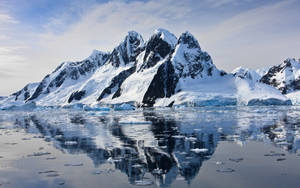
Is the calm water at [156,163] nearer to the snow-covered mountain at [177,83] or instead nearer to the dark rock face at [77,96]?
the snow-covered mountain at [177,83]

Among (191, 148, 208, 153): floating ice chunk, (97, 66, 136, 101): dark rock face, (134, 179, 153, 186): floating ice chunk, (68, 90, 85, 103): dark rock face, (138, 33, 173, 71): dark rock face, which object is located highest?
(138, 33, 173, 71): dark rock face

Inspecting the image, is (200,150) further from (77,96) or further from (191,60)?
(77,96)

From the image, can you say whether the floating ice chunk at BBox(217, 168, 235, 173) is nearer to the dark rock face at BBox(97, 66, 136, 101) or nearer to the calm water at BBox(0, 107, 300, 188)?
the calm water at BBox(0, 107, 300, 188)

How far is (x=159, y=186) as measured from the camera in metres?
11.1

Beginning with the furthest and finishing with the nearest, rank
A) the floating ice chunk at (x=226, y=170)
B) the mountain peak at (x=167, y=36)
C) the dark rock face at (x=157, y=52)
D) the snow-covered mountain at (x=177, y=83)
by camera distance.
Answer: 1. the mountain peak at (x=167, y=36)
2. the dark rock face at (x=157, y=52)
3. the snow-covered mountain at (x=177, y=83)
4. the floating ice chunk at (x=226, y=170)

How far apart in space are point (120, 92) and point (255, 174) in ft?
498

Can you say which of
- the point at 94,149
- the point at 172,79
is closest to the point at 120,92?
the point at 172,79

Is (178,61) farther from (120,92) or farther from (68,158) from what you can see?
(68,158)

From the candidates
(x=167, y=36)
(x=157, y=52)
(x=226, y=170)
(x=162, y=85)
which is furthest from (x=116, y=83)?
(x=226, y=170)

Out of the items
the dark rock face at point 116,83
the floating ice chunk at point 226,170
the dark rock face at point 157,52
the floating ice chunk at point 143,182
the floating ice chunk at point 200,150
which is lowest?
the floating ice chunk at point 143,182

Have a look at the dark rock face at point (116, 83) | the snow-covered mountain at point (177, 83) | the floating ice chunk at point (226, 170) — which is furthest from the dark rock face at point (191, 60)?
the floating ice chunk at point (226, 170)

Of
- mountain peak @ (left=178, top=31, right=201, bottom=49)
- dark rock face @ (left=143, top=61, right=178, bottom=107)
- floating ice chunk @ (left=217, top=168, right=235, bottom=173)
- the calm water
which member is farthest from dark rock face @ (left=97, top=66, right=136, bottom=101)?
floating ice chunk @ (left=217, top=168, right=235, bottom=173)

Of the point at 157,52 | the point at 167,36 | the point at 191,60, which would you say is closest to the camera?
the point at 191,60

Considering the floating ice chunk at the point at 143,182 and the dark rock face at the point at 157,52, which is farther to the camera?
the dark rock face at the point at 157,52
